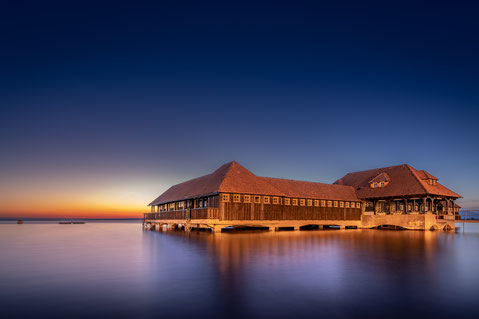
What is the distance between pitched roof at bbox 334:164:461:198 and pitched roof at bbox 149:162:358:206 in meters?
2.84

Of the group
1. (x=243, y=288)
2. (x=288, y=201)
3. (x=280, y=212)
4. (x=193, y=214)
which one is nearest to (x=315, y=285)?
(x=243, y=288)

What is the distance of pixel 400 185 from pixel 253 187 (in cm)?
2259

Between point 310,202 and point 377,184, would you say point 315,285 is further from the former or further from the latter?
point 377,184

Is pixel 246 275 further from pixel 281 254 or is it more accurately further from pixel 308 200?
pixel 308 200

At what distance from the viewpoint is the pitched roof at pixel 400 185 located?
43.6 metres

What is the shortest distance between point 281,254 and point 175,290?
8.55 meters

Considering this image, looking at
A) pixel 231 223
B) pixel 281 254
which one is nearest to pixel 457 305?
pixel 281 254

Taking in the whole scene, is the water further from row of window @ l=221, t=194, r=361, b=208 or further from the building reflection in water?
row of window @ l=221, t=194, r=361, b=208

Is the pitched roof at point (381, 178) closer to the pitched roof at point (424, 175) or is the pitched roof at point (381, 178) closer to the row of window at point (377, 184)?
the row of window at point (377, 184)

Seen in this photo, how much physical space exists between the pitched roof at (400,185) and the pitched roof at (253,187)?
9.32ft

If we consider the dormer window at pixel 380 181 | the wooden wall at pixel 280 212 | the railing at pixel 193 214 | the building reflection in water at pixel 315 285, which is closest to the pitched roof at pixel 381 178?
the dormer window at pixel 380 181

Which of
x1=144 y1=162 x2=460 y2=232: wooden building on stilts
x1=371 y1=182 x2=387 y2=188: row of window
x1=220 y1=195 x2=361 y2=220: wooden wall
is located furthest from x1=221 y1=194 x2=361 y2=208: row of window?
x1=371 y1=182 x2=387 y2=188: row of window

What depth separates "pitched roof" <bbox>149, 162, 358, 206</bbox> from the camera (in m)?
36.9

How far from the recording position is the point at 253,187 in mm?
38438
